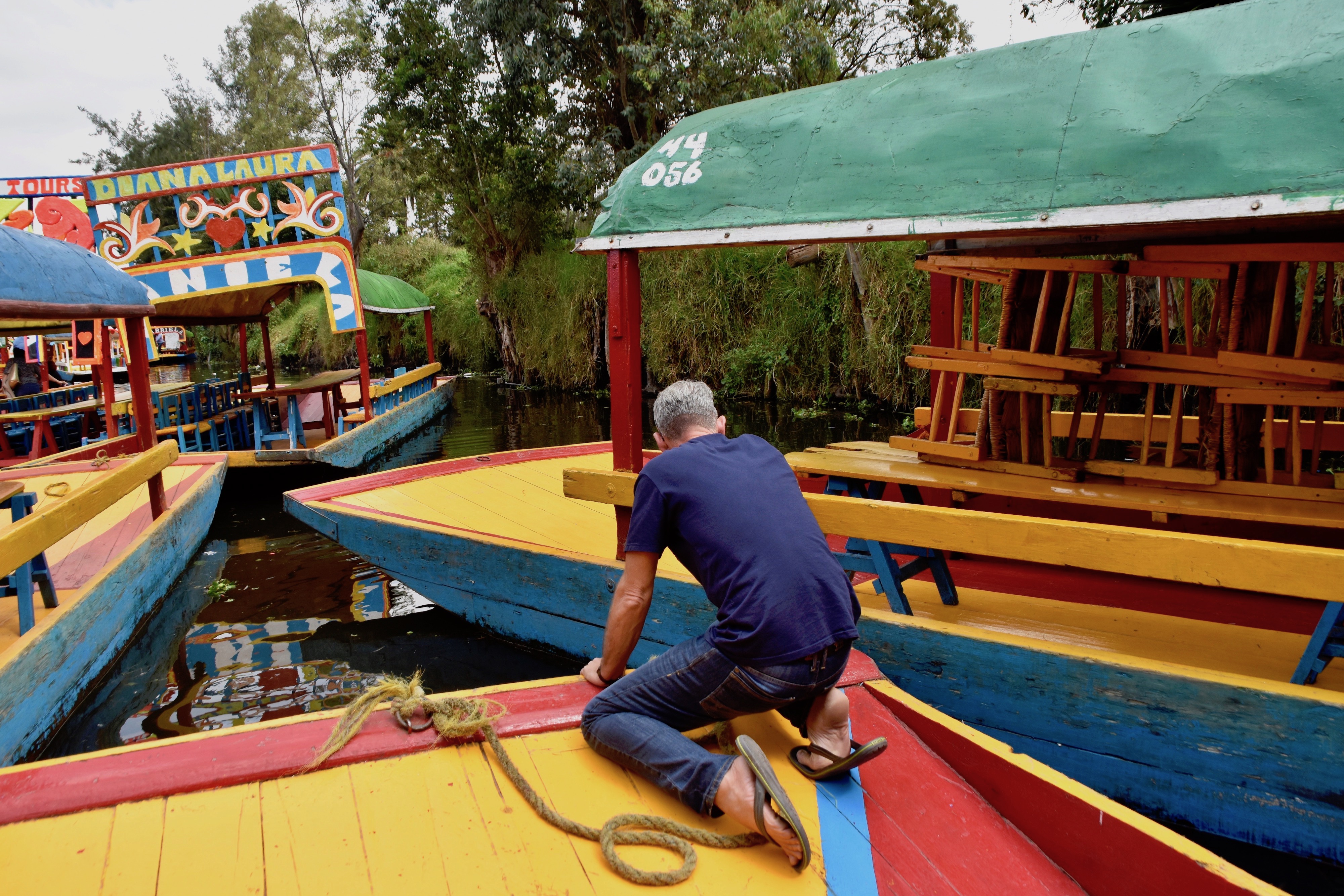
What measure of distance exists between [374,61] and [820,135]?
21424mm

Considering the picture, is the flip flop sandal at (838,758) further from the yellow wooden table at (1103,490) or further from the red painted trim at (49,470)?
the red painted trim at (49,470)

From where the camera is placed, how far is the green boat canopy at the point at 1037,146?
292cm

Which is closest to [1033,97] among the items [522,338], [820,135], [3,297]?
[820,135]

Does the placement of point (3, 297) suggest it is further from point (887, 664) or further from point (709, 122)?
point (887, 664)

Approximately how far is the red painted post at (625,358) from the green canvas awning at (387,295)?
11.4 metres

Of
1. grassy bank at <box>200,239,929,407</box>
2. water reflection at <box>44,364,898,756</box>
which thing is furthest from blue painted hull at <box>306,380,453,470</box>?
grassy bank at <box>200,239,929,407</box>

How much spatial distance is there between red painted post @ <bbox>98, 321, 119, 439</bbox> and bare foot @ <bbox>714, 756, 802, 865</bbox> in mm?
8682

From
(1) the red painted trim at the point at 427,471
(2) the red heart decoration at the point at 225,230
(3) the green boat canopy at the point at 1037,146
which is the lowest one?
(1) the red painted trim at the point at 427,471

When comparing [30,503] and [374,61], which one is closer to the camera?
[30,503]

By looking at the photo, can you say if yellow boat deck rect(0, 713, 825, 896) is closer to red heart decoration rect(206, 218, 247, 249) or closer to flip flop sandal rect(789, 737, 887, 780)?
flip flop sandal rect(789, 737, 887, 780)

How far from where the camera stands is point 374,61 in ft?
70.9

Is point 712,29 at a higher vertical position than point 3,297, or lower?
higher

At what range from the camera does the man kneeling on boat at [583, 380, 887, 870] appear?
2.41m

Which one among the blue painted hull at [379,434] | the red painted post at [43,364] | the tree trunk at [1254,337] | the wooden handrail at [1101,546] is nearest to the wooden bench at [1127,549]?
the wooden handrail at [1101,546]
